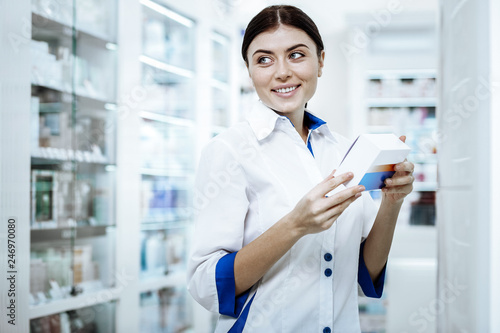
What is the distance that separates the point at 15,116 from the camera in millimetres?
1643

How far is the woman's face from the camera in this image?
130 cm

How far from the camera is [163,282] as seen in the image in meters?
4.23

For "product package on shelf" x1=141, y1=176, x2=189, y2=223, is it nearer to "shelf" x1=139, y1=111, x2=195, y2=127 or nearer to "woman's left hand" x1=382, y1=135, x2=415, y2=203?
"shelf" x1=139, y1=111, x2=195, y2=127

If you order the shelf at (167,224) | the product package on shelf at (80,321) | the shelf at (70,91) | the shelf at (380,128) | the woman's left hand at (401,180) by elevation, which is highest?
the shelf at (380,128)

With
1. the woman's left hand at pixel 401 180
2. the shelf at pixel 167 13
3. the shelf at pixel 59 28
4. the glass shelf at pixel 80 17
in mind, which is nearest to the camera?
the woman's left hand at pixel 401 180

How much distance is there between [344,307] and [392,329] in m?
A: 1.87

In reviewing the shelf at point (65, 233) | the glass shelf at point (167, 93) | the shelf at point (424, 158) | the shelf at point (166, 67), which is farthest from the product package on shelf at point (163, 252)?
the shelf at point (424, 158)

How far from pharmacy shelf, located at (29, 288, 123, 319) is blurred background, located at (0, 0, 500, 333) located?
0.04 feet

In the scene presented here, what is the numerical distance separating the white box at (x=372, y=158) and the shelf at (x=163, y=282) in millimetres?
3131

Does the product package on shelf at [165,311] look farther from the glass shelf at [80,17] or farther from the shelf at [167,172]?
the glass shelf at [80,17]

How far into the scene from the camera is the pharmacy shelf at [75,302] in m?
2.87

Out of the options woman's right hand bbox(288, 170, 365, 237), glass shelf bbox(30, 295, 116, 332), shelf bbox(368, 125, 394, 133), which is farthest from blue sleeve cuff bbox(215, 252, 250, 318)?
shelf bbox(368, 125, 394, 133)

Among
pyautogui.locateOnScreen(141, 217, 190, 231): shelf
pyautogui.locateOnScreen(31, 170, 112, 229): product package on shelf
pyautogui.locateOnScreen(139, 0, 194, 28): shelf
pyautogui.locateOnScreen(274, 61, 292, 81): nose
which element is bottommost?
pyautogui.locateOnScreen(141, 217, 190, 231): shelf

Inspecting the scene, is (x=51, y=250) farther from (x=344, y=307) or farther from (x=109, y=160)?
(x=344, y=307)
